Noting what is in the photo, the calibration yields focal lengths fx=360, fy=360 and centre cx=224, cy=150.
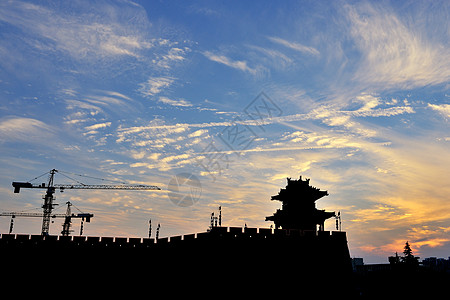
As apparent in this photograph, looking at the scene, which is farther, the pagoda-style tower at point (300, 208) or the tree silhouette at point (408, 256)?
the tree silhouette at point (408, 256)

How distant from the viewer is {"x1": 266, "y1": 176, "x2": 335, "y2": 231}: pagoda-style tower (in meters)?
34.2

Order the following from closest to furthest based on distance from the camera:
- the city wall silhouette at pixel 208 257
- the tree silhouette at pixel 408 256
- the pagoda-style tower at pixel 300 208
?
1. the city wall silhouette at pixel 208 257
2. the pagoda-style tower at pixel 300 208
3. the tree silhouette at pixel 408 256

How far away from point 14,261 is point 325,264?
1909 centimetres

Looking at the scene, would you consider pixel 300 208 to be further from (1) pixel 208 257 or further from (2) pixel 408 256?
(2) pixel 408 256

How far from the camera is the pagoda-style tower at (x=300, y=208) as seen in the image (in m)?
34.2

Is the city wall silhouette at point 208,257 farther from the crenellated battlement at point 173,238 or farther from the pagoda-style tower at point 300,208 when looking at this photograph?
the pagoda-style tower at point 300,208

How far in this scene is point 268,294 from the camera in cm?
1955

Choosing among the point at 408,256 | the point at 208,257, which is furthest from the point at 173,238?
the point at 408,256

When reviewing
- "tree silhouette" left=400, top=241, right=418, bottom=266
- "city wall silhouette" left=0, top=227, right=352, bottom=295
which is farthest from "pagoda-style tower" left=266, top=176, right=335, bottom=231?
"tree silhouette" left=400, top=241, right=418, bottom=266

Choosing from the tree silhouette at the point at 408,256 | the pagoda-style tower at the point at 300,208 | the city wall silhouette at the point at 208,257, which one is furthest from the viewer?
the tree silhouette at the point at 408,256

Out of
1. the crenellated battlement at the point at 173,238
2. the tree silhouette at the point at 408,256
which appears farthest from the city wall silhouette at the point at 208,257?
the tree silhouette at the point at 408,256

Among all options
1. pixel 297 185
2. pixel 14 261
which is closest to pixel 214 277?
pixel 14 261

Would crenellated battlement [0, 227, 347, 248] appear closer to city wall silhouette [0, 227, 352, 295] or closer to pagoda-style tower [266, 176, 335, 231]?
city wall silhouette [0, 227, 352, 295]

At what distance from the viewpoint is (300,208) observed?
3472cm
